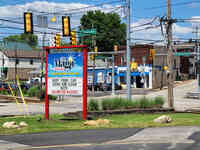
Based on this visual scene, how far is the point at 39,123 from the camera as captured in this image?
15570mm

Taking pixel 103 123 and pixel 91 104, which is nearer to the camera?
pixel 103 123

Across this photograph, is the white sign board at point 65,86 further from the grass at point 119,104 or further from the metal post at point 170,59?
the metal post at point 170,59

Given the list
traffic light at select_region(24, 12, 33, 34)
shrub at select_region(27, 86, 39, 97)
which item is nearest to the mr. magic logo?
traffic light at select_region(24, 12, 33, 34)

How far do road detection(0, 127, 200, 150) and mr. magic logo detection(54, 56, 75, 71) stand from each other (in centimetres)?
472

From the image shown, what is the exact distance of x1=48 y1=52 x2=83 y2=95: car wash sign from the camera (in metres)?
16.7

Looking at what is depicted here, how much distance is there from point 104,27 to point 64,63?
6844 centimetres

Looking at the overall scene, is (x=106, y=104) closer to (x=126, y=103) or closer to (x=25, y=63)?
(x=126, y=103)

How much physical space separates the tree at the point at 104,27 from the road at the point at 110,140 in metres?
69.6

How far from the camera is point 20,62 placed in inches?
3270

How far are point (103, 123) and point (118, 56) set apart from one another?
203 feet

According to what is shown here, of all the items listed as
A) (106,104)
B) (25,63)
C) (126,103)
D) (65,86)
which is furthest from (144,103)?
(25,63)

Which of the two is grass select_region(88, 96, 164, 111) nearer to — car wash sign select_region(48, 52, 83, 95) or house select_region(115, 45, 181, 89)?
car wash sign select_region(48, 52, 83, 95)

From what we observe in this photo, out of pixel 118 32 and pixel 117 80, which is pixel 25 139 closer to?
pixel 117 80

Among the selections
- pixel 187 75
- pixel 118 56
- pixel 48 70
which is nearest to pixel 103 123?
pixel 48 70
